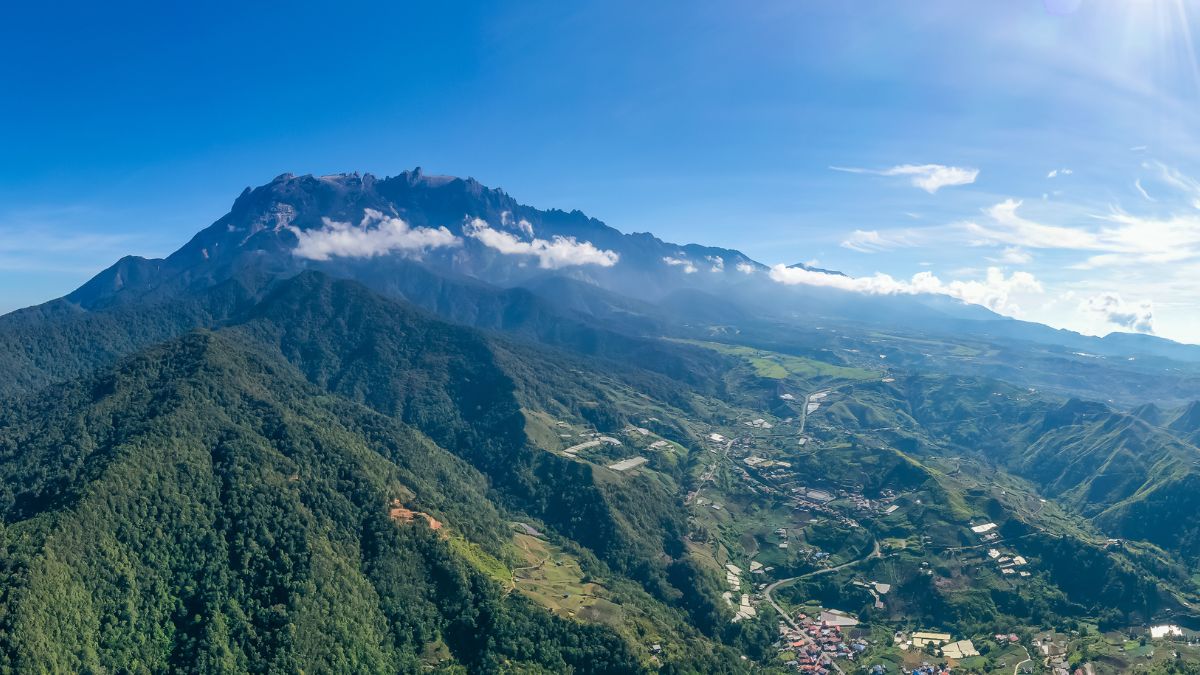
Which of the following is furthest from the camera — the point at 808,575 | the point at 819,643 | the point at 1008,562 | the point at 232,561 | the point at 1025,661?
the point at 808,575

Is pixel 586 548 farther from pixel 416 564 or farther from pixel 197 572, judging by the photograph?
pixel 197 572

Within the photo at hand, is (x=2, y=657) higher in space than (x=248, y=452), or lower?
lower

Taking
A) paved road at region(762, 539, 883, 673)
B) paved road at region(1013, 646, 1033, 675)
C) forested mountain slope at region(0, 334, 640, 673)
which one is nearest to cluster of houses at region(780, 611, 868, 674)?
paved road at region(762, 539, 883, 673)

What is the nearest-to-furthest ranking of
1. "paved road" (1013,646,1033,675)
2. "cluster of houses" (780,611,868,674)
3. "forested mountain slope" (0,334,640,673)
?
"forested mountain slope" (0,334,640,673) → "paved road" (1013,646,1033,675) → "cluster of houses" (780,611,868,674)

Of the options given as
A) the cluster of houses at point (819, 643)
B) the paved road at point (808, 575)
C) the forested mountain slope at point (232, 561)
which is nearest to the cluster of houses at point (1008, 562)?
the paved road at point (808, 575)

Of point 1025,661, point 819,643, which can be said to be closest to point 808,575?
point 819,643

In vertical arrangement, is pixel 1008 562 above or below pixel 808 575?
above

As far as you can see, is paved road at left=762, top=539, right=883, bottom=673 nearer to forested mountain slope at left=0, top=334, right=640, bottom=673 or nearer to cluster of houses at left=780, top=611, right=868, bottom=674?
cluster of houses at left=780, top=611, right=868, bottom=674

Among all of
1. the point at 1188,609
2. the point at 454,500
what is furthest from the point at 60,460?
the point at 1188,609

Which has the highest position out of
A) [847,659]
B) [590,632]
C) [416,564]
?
[416,564]

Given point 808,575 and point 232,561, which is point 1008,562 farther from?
point 232,561

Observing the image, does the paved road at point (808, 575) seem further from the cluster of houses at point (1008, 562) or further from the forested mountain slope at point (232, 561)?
the forested mountain slope at point (232, 561)
